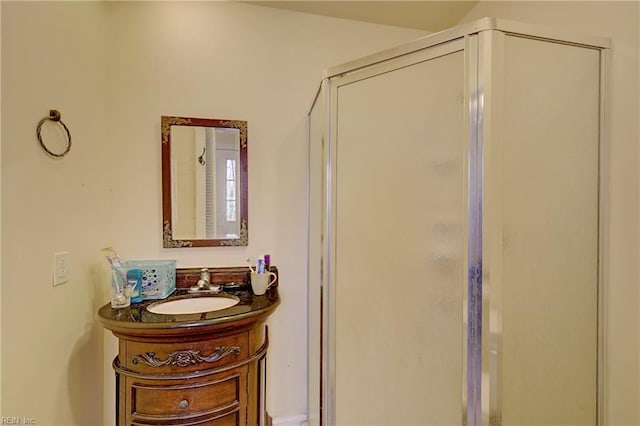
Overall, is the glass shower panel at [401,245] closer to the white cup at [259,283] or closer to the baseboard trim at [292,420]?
the white cup at [259,283]

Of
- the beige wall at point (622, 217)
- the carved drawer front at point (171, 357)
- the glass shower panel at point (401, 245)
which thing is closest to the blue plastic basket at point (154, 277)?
the carved drawer front at point (171, 357)

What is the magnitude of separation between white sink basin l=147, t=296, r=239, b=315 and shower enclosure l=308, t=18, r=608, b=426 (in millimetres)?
692

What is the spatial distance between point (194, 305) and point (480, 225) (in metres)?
1.30

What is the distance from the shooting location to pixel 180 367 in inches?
45.6

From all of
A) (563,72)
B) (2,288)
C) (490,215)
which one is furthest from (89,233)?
(563,72)

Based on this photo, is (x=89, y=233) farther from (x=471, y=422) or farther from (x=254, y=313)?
(x=471, y=422)

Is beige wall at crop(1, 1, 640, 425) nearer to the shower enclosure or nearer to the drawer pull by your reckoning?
the shower enclosure

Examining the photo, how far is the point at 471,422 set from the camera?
3.13ft

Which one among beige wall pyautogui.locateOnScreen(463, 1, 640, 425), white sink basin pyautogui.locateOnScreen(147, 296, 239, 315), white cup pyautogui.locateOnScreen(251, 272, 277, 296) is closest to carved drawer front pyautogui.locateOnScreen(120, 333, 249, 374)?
white sink basin pyautogui.locateOnScreen(147, 296, 239, 315)

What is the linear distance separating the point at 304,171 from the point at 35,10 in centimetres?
126

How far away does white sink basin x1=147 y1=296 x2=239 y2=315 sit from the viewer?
143 cm

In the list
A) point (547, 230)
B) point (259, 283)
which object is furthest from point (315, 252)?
point (547, 230)

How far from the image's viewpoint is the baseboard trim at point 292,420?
1735 mm

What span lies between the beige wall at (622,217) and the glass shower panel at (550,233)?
5 centimetres
